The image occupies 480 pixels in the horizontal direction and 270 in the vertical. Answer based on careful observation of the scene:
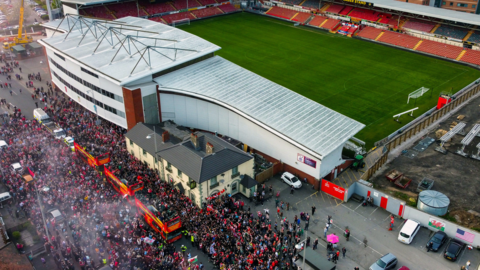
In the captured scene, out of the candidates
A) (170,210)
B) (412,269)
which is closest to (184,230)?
(170,210)

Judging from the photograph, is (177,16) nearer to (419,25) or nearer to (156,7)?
(156,7)

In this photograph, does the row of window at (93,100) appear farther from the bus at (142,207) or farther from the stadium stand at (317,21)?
the stadium stand at (317,21)

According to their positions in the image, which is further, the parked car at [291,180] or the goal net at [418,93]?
the goal net at [418,93]

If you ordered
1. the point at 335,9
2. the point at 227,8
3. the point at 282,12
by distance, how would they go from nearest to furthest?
the point at 335,9
the point at 282,12
the point at 227,8

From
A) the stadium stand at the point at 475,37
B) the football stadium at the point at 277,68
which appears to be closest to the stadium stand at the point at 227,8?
the football stadium at the point at 277,68

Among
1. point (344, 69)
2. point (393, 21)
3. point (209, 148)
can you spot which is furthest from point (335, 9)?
point (209, 148)

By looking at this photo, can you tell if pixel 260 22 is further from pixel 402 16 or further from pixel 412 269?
pixel 412 269
